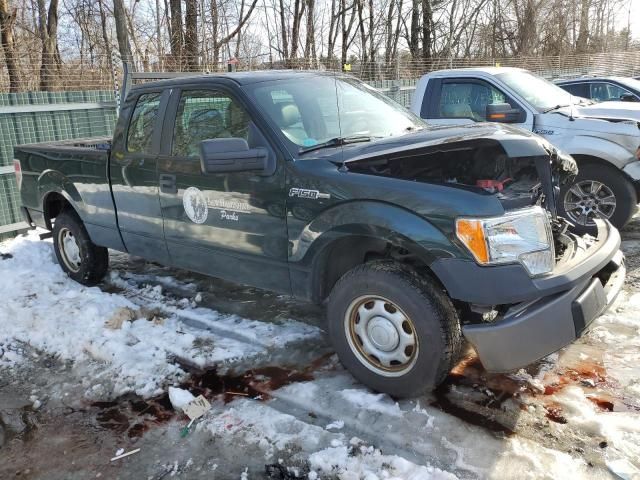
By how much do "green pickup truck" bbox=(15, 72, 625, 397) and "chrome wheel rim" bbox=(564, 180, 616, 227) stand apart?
2.45m

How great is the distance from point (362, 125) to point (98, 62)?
10022 mm

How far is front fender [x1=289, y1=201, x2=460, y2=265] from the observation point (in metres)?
2.99

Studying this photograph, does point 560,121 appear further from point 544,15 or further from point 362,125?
point 544,15

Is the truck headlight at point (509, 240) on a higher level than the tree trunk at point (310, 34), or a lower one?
lower

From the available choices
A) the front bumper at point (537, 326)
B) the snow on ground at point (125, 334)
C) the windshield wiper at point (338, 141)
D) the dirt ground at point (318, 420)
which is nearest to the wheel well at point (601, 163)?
the dirt ground at point (318, 420)

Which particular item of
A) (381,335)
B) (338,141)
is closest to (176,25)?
(338,141)

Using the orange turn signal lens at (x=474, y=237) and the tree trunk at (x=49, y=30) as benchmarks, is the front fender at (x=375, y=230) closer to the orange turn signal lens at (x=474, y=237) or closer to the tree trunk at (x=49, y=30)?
the orange turn signal lens at (x=474, y=237)

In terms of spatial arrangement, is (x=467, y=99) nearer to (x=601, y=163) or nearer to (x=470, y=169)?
(x=601, y=163)

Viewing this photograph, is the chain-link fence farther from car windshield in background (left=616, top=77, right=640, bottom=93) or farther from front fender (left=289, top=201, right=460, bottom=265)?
car windshield in background (left=616, top=77, right=640, bottom=93)

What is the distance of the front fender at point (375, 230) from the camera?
2.99 metres

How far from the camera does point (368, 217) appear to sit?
10.5ft

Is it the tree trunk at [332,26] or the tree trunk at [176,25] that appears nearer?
the tree trunk at [176,25]

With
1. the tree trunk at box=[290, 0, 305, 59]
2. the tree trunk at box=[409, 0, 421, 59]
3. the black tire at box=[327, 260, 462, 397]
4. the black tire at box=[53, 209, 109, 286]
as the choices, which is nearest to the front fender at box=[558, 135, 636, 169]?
the black tire at box=[327, 260, 462, 397]

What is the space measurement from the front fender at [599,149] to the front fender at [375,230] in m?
4.01
